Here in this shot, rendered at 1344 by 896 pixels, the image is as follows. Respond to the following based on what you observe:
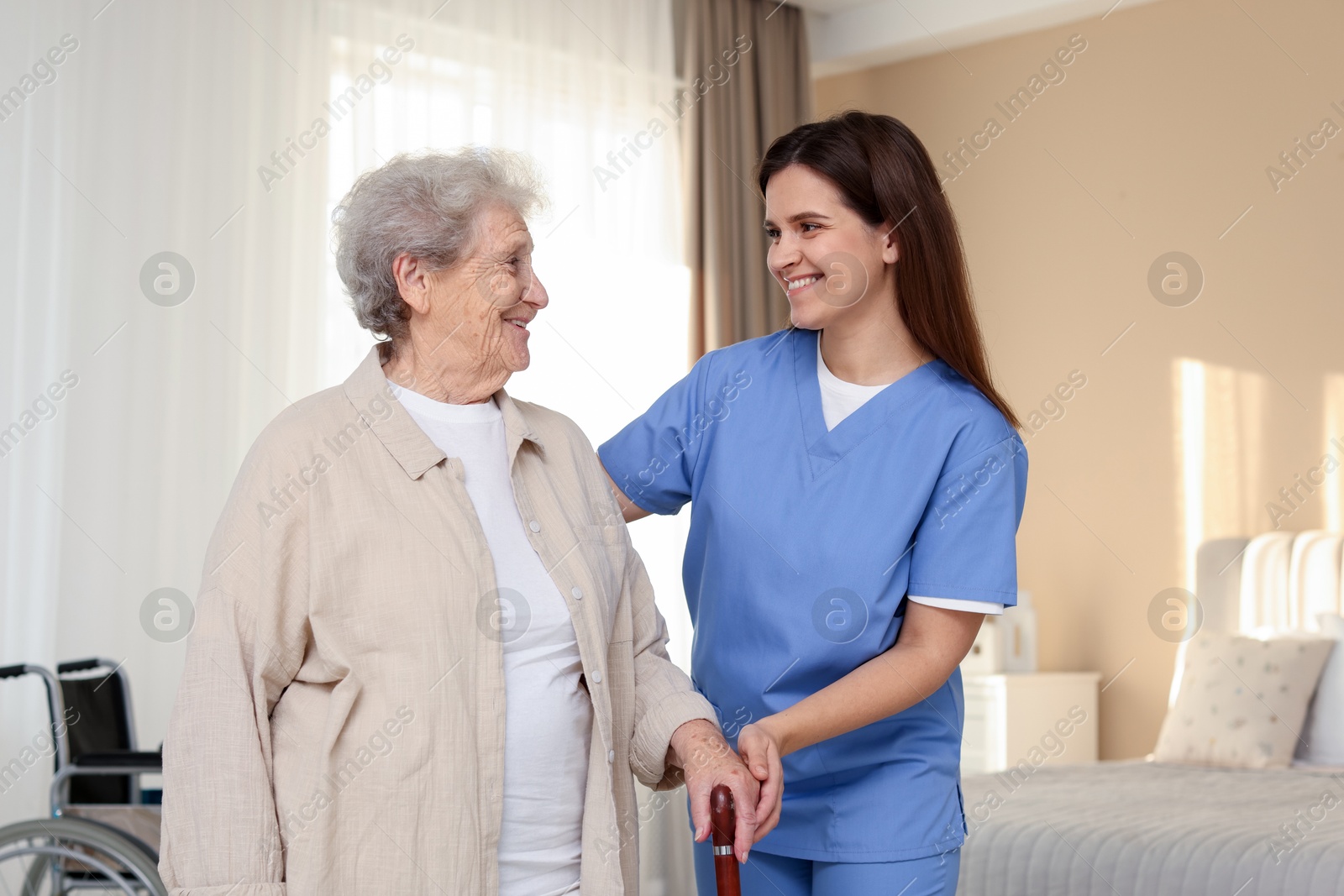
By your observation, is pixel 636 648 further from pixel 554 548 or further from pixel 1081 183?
pixel 1081 183

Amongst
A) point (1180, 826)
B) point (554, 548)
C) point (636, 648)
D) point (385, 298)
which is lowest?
point (1180, 826)

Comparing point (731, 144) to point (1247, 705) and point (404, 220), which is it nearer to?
point (1247, 705)

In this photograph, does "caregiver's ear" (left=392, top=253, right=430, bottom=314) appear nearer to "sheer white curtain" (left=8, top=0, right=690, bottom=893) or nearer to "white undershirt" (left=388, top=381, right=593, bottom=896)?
"white undershirt" (left=388, top=381, right=593, bottom=896)

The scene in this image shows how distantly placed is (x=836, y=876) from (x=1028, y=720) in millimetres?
3193

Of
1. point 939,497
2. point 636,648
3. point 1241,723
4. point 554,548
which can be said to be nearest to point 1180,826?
point 1241,723

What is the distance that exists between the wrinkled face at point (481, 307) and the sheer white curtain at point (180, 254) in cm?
177

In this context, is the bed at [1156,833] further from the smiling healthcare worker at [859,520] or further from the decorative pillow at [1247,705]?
the smiling healthcare worker at [859,520]

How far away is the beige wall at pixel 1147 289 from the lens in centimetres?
438

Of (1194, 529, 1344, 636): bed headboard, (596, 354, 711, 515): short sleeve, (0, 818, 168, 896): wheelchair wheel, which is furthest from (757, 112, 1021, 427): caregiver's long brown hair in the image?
(1194, 529, 1344, 636): bed headboard

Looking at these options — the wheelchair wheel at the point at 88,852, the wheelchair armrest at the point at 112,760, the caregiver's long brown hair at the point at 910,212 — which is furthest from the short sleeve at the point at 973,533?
the wheelchair armrest at the point at 112,760

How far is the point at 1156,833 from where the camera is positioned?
2689 millimetres

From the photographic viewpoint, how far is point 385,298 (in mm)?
1524

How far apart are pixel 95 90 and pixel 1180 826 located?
318 centimetres

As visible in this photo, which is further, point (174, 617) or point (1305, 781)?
point (174, 617)
